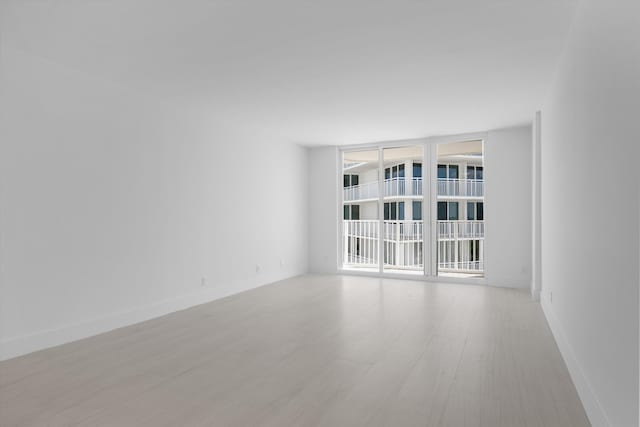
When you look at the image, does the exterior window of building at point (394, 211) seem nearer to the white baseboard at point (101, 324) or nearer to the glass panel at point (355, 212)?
the glass panel at point (355, 212)

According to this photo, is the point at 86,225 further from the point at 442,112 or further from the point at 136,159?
the point at 442,112

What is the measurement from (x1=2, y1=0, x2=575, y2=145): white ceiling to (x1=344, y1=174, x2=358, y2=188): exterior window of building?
2705 millimetres

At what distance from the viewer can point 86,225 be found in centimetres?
377

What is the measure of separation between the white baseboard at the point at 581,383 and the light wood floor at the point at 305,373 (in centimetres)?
6

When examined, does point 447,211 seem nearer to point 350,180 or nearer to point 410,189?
point 410,189

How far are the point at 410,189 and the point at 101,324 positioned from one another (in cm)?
520

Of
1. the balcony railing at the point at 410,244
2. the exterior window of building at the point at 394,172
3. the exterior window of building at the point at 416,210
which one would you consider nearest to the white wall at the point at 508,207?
the balcony railing at the point at 410,244

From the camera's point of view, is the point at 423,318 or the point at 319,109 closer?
the point at 423,318

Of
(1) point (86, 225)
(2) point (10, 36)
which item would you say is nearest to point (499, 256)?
(1) point (86, 225)

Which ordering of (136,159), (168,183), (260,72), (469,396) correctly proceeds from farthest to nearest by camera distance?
(168,183) < (136,159) < (260,72) < (469,396)

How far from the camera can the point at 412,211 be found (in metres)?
7.13

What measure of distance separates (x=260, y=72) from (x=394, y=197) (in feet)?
13.7

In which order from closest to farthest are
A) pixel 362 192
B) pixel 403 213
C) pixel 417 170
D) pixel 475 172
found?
1. pixel 475 172
2. pixel 417 170
3. pixel 403 213
4. pixel 362 192

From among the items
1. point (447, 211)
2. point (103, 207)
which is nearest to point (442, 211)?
point (447, 211)
